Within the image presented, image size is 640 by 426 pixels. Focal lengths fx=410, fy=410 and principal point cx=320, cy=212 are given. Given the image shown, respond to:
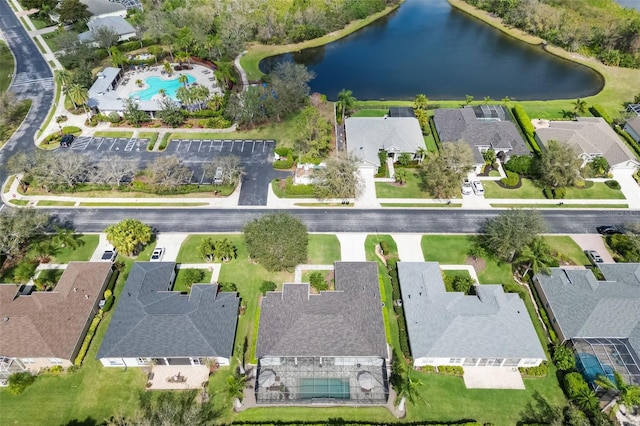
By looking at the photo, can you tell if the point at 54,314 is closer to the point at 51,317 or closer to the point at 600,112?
the point at 51,317

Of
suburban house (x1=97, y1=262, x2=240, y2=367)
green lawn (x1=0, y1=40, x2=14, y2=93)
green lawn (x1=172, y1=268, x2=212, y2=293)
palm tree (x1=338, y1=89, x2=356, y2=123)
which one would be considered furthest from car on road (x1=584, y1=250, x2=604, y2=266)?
green lawn (x1=0, y1=40, x2=14, y2=93)

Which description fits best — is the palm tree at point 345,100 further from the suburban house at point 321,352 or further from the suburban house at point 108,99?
the suburban house at point 321,352

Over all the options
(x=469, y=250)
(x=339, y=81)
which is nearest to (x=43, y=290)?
(x=469, y=250)

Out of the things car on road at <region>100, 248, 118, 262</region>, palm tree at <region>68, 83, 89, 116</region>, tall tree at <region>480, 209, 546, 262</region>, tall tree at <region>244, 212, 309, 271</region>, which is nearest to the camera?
tall tree at <region>244, 212, 309, 271</region>

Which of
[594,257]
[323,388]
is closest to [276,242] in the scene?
[323,388]

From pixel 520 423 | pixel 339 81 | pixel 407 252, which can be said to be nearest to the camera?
pixel 520 423

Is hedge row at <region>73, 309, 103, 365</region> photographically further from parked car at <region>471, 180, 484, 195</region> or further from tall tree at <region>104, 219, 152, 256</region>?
parked car at <region>471, 180, 484, 195</region>

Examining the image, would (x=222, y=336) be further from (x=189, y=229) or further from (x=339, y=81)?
(x=339, y=81)
